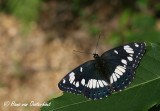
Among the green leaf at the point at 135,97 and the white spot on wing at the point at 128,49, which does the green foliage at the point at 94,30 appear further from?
the green leaf at the point at 135,97

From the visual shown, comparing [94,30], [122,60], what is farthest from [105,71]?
[94,30]

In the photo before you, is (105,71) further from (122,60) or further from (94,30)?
(94,30)

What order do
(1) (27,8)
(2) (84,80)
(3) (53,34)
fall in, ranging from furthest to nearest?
(3) (53,34) < (1) (27,8) < (2) (84,80)

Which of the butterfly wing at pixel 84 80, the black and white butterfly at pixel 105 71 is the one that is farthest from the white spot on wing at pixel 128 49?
the butterfly wing at pixel 84 80

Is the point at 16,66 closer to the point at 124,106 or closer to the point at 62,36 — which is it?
the point at 62,36

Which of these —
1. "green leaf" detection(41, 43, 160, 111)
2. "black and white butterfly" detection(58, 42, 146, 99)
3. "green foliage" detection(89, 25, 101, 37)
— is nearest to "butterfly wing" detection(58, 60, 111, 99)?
"black and white butterfly" detection(58, 42, 146, 99)

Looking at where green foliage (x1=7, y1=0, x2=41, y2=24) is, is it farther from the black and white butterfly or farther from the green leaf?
the green leaf
